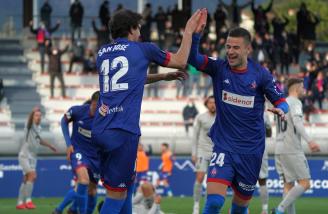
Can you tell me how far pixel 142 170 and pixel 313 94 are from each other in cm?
1076

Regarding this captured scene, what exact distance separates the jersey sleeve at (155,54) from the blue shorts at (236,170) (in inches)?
72.8

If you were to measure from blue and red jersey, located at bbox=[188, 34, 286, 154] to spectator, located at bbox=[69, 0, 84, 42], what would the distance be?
26005 millimetres

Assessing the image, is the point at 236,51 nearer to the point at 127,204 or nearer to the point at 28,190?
the point at 127,204

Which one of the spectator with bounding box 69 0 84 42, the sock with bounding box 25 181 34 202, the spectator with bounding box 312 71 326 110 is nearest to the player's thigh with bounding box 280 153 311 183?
the sock with bounding box 25 181 34 202

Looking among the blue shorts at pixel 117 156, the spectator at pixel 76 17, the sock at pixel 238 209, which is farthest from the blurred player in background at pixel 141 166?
the blue shorts at pixel 117 156

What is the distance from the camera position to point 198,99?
3341 cm

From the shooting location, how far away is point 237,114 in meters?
11.1

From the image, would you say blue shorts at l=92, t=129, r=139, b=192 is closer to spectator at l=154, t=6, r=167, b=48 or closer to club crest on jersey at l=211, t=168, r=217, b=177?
club crest on jersey at l=211, t=168, r=217, b=177

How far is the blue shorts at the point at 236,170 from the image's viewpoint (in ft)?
36.3

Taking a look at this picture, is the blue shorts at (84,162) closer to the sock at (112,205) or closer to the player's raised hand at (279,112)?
the player's raised hand at (279,112)

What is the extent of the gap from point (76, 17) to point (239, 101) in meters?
26.4

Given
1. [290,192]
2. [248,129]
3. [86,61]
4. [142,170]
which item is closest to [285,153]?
[290,192]

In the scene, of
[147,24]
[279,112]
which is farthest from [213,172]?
[147,24]

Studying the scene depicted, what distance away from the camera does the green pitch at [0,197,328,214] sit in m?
19.7
